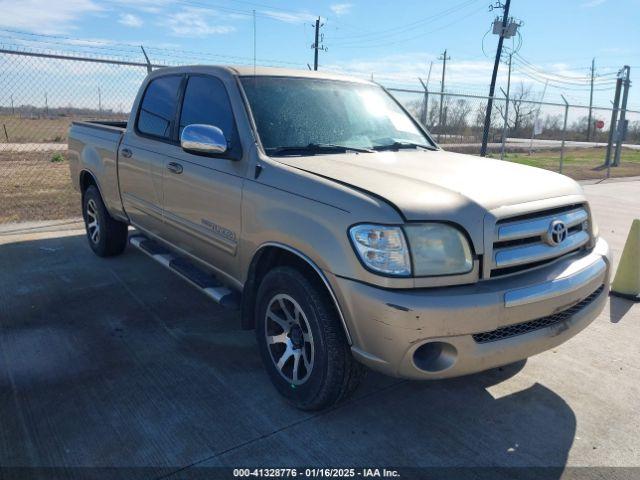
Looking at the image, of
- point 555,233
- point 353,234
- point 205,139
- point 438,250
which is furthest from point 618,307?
point 205,139

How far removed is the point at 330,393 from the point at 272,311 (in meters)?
0.64

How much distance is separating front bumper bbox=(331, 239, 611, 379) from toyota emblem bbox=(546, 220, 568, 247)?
178 millimetres

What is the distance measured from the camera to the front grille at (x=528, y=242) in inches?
107

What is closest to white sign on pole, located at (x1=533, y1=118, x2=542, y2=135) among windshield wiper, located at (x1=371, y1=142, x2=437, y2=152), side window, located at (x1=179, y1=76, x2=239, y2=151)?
windshield wiper, located at (x1=371, y1=142, x2=437, y2=152)

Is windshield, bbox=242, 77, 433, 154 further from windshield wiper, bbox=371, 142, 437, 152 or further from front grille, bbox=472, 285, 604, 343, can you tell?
front grille, bbox=472, 285, 604, 343

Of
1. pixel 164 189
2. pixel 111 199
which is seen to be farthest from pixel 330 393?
pixel 111 199

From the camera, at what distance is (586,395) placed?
136 inches

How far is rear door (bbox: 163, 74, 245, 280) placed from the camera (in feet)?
11.5

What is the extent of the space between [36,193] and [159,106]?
257 inches

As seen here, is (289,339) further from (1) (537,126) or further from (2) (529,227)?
(1) (537,126)

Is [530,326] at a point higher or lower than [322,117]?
lower

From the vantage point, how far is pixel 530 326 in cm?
283

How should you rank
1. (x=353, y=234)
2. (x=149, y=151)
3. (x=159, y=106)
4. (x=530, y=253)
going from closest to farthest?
(x=353, y=234), (x=530, y=253), (x=149, y=151), (x=159, y=106)

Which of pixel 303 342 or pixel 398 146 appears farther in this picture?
pixel 398 146
